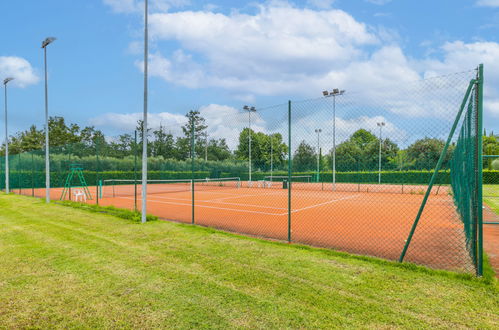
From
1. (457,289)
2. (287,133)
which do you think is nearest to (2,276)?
(287,133)

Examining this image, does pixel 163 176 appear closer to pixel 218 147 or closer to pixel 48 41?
pixel 48 41

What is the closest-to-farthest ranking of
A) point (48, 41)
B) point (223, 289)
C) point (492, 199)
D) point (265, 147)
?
1. point (223, 289)
2. point (265, 147)
3. point (48, 41)
4. point (492, 199)

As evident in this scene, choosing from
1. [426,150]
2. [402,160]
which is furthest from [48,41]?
[426,150]

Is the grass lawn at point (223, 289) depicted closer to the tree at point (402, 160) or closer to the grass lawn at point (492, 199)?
the tree at point (402, 160)

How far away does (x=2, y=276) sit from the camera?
3941mm

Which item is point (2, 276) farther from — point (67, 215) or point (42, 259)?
point (67, 215)

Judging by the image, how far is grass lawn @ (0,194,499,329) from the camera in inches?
113

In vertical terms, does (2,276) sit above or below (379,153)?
below

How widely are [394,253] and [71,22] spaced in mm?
11859

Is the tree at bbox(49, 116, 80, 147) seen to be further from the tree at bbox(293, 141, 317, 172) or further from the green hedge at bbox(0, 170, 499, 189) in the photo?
the tree at bbox(293, 141, 317, 172)

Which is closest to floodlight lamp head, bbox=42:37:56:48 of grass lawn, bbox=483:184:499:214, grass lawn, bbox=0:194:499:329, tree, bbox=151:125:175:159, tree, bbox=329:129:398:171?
grass lawn, bbox=0:194:499:329

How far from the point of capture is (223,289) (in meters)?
3.53

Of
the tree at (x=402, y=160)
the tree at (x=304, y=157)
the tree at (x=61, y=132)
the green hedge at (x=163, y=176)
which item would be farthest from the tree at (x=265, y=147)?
the tree at (x=61, y=132)

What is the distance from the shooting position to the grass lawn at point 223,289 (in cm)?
287
